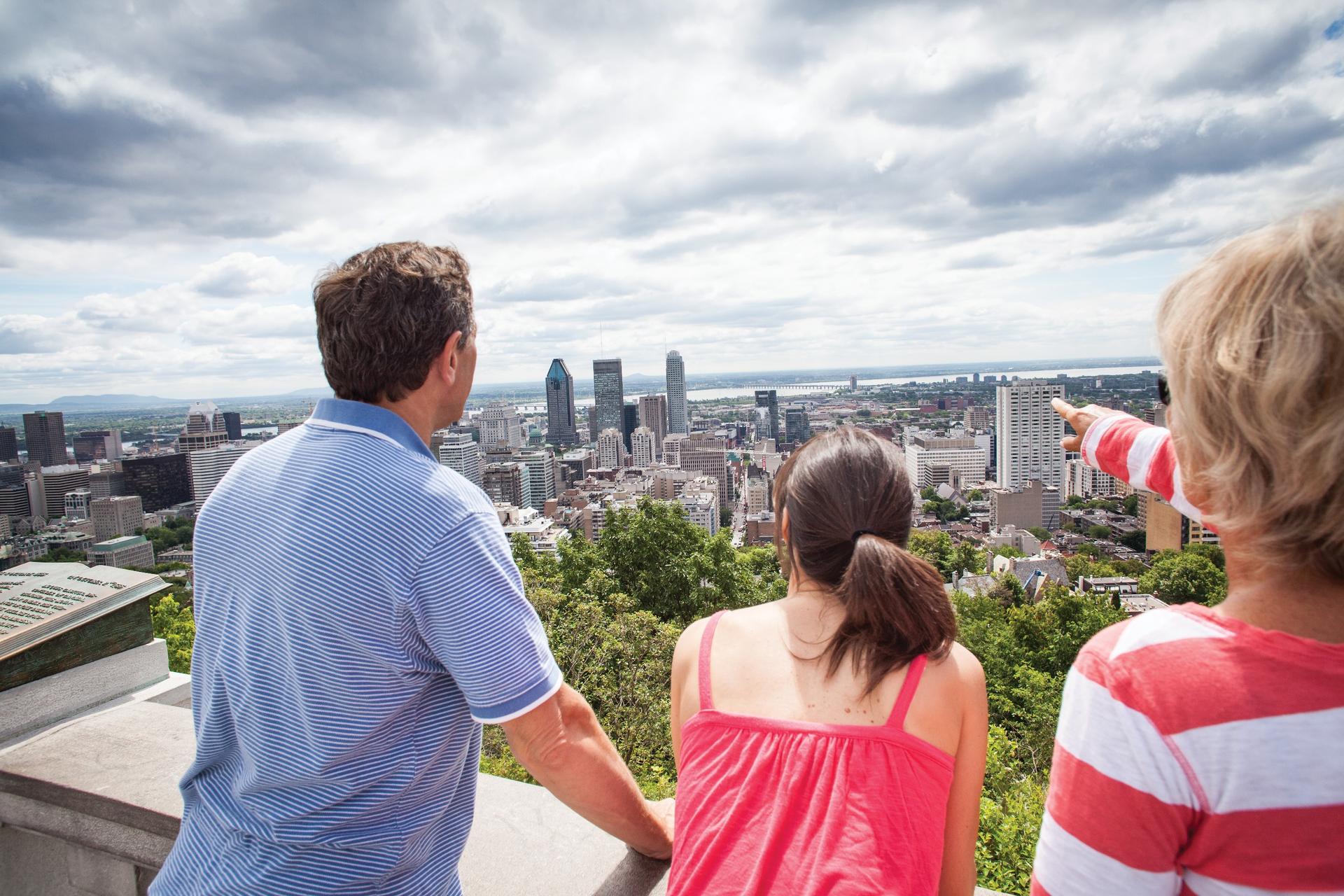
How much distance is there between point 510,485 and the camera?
43.6 metres

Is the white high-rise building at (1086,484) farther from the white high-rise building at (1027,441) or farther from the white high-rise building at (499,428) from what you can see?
the white high-rise building at (499,428)

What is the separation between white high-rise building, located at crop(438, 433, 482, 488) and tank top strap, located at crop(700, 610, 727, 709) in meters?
41.6

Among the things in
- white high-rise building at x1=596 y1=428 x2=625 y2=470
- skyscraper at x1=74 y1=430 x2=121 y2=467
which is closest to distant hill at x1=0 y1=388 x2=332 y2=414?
skyscraper at x1=74 y1=430 x2=121 y2=467

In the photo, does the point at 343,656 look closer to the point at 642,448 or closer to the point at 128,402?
the point at 128,402

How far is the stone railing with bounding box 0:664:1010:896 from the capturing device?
4.66 ft

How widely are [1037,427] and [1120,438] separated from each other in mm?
54501

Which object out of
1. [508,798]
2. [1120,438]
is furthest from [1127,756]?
[508,798]

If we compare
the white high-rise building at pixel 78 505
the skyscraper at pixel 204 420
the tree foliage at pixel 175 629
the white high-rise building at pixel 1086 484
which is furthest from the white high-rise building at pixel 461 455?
the white high-rise building at pixel 1086 484

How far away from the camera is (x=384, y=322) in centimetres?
117

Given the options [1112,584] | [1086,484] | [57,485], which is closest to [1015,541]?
[1112,584]

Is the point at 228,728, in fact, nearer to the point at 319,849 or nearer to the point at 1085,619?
the point at 319,849

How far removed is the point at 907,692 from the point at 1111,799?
0.40 metres

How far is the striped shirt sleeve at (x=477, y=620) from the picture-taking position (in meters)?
1.03

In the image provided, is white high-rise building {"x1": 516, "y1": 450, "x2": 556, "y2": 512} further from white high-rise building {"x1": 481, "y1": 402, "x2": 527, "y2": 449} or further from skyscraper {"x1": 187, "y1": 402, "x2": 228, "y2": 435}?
skyscraper {"x1": 187, "y1": 402, "x2": 228, "y2": 435}
